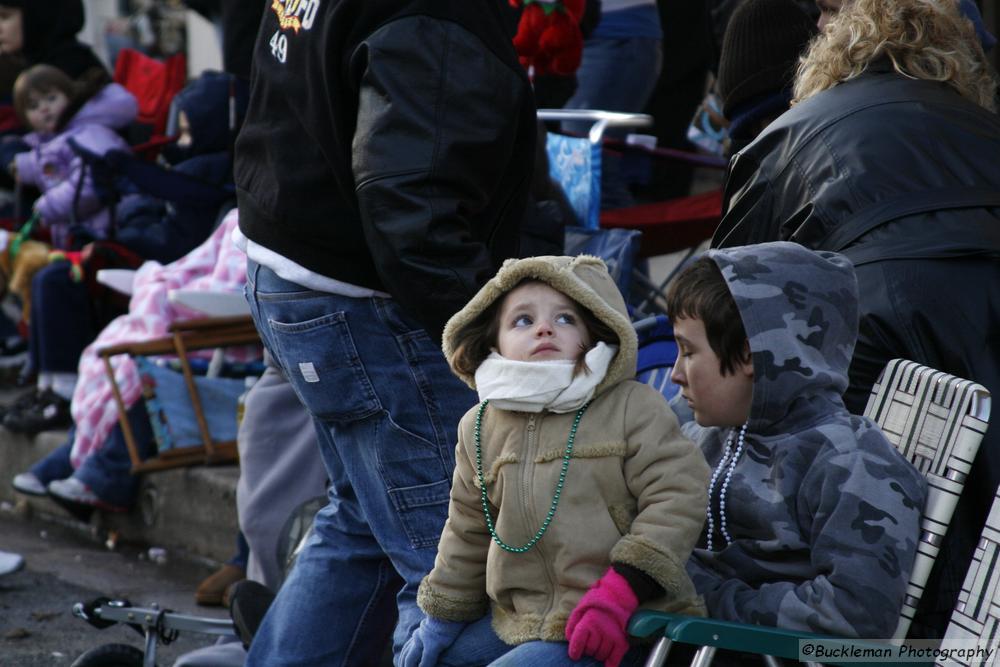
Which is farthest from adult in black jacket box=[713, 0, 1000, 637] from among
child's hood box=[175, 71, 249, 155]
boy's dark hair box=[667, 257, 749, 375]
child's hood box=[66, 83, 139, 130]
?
child's hood box=[66, 83, 139, 130]

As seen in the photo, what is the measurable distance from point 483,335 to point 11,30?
7193 mm

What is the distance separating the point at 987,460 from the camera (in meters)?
2.84

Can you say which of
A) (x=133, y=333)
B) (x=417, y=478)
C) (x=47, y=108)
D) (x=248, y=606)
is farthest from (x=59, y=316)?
(x=417, y=478)

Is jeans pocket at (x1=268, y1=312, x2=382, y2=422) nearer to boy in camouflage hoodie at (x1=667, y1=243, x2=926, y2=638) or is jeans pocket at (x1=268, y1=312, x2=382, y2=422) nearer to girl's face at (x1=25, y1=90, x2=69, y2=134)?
boy in camouflage hoodie at (x1=667, y1=243, x2=926, y2=638)

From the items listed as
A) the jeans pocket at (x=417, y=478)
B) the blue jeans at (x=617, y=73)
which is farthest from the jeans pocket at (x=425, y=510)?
the blue jeans at (x=617, y=73)

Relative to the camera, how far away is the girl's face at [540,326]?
2.69 meters

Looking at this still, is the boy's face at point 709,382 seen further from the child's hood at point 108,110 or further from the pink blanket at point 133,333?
the child's hood at point 108,110

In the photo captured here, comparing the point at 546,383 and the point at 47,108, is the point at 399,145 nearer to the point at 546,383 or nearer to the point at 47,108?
the point at 546,383

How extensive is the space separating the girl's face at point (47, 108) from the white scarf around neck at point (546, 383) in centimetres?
577

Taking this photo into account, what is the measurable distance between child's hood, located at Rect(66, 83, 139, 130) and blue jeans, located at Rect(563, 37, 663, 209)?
2.56m

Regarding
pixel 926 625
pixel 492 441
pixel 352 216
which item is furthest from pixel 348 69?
pixel 926 625

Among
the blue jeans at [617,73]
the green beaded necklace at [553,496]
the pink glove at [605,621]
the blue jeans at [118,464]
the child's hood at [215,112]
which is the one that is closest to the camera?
the pink glove at [605,621]

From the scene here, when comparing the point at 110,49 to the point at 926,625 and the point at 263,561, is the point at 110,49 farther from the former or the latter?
the point at 926,625

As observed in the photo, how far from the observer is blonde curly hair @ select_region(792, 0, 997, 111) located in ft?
10.6
